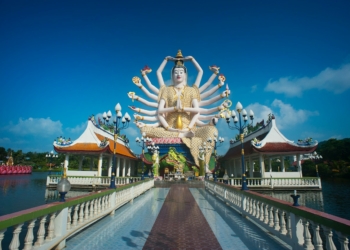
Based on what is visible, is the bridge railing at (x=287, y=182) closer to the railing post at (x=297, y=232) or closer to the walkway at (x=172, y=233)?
the walkway at (x=172, y=233)

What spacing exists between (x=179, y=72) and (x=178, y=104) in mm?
4823

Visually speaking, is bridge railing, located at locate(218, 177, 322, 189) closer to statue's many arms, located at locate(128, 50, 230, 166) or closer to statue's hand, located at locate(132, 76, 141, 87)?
statue's many arms, located at locate(128, 50, 230, 166)

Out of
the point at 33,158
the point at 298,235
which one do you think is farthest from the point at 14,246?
the point at 33,158

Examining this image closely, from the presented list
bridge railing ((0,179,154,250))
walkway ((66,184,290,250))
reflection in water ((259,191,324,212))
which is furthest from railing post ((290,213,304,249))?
reflection in water ((259,191,324,212))

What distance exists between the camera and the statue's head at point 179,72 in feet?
109

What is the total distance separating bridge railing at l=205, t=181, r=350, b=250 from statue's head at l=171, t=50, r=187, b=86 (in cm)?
2677

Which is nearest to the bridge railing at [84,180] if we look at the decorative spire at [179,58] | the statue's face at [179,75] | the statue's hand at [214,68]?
the statue's face at [179,75]

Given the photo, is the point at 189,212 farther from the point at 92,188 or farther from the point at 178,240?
the point at 92,188

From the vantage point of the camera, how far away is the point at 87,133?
22547 millimetres

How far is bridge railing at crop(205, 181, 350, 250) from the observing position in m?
2.98

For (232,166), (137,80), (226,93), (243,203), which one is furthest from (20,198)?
(226,93)

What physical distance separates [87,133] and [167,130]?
11642 millimetres

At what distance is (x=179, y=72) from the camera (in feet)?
109

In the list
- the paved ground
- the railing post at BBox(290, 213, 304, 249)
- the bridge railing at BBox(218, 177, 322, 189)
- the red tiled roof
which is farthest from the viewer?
the red tiled roof
